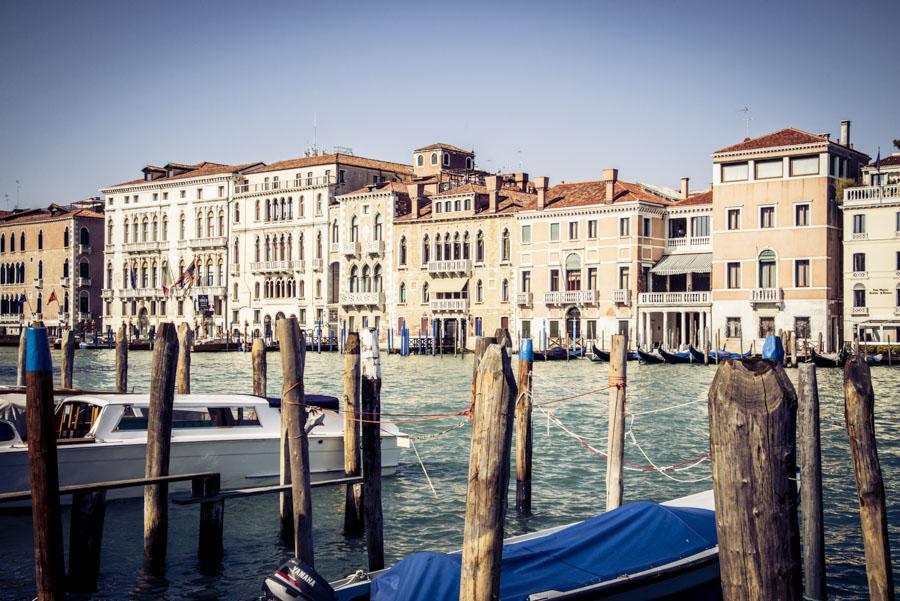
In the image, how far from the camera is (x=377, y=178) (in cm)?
4772

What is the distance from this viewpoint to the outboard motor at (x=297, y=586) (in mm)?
4738

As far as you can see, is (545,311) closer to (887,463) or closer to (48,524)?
(887,463)

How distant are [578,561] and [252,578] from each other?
8.98 ft

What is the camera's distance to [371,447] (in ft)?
22.5

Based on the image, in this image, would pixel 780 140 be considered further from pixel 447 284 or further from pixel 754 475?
pixel 754 475

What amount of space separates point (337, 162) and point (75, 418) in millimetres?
37703

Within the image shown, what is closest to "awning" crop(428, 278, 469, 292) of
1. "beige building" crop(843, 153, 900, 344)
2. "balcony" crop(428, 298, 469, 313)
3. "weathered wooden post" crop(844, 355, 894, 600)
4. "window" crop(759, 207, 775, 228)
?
"balcony" crop(428, 298, 469, 313)

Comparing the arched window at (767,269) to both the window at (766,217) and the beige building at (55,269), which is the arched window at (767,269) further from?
the beige building at (55,269)

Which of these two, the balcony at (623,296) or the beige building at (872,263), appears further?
the balcony at (623,296)

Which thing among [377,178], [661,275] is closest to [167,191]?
[377,178]

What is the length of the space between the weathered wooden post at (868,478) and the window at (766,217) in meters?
29.2

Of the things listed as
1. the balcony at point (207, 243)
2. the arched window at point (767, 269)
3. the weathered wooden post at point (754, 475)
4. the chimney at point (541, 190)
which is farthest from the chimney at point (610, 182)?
the weathered wooden post at point (754, 475)

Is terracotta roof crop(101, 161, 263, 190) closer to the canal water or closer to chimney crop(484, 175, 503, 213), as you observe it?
chimney crop(484, 175, 503, 213)

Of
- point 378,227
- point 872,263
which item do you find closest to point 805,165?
point 872,263
